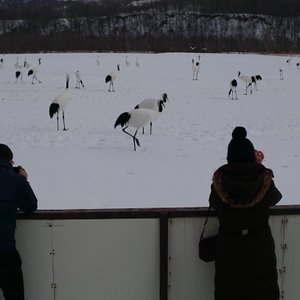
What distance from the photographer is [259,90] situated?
20672 millimetres

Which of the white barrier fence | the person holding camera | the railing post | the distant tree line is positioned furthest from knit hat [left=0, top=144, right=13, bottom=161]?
the distant tree line

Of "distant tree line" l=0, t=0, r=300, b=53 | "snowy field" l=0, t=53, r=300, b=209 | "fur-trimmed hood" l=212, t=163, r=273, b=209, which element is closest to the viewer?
"fur-trimmed hood" l=212, t=163, r=273, b=209

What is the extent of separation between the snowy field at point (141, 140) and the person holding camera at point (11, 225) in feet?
8.53

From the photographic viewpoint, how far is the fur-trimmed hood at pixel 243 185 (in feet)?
8.82

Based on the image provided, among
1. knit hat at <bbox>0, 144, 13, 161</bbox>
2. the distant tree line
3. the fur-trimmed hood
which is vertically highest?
the distant tree line

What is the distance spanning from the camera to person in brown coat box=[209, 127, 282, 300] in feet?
8.87

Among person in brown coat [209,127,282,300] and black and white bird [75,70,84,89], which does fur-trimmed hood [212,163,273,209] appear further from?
black and white bird [75,70,84,89]

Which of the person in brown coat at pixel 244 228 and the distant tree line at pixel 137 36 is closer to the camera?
the person in brown coat at pixel 244 228

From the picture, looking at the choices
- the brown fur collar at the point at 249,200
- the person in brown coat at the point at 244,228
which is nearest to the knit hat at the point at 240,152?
the person in brown coat at the point at 244,228

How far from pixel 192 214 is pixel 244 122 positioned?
9.37 metres

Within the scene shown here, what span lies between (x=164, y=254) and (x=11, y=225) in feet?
2.92

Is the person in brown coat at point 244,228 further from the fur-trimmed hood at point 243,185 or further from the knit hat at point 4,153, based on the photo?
the knit hat at point 4,153

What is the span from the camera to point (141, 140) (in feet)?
31.4

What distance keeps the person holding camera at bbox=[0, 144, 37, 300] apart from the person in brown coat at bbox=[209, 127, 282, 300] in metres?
1.08
